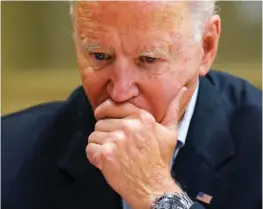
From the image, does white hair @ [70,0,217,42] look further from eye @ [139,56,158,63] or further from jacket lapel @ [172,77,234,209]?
jacket lapel @ [172,77,234,209]

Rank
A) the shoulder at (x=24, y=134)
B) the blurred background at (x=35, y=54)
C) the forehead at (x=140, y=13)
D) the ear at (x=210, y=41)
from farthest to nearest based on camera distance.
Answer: the blurred background at (x=35, y=54) → the shoulder at (x=24, y=134) → the ear at (x=210, y=41) → the forehead at (x=140, y=13)

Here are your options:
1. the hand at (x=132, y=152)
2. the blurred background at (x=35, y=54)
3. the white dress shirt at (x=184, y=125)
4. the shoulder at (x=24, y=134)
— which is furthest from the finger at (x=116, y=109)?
the blurred background at (x=35, y=54)

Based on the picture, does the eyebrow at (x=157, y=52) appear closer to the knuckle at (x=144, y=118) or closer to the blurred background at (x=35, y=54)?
the knuckle at (x=144, y=118)

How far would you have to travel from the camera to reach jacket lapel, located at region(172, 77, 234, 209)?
1418mm

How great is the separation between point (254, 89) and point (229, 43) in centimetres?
136

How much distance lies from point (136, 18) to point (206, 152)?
1.39ft

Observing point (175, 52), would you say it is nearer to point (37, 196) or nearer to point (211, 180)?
point (211, 180)

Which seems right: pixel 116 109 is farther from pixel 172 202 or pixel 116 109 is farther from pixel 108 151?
pixel 172 202

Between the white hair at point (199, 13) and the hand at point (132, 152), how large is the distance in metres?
0.21

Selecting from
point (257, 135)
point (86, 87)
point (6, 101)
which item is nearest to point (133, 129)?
point (86, 87)

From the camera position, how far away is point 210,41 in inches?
52.8

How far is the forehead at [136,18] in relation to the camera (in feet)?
3.96

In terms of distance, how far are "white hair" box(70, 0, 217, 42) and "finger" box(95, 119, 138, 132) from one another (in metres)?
0.23

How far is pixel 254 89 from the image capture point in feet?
5.33
